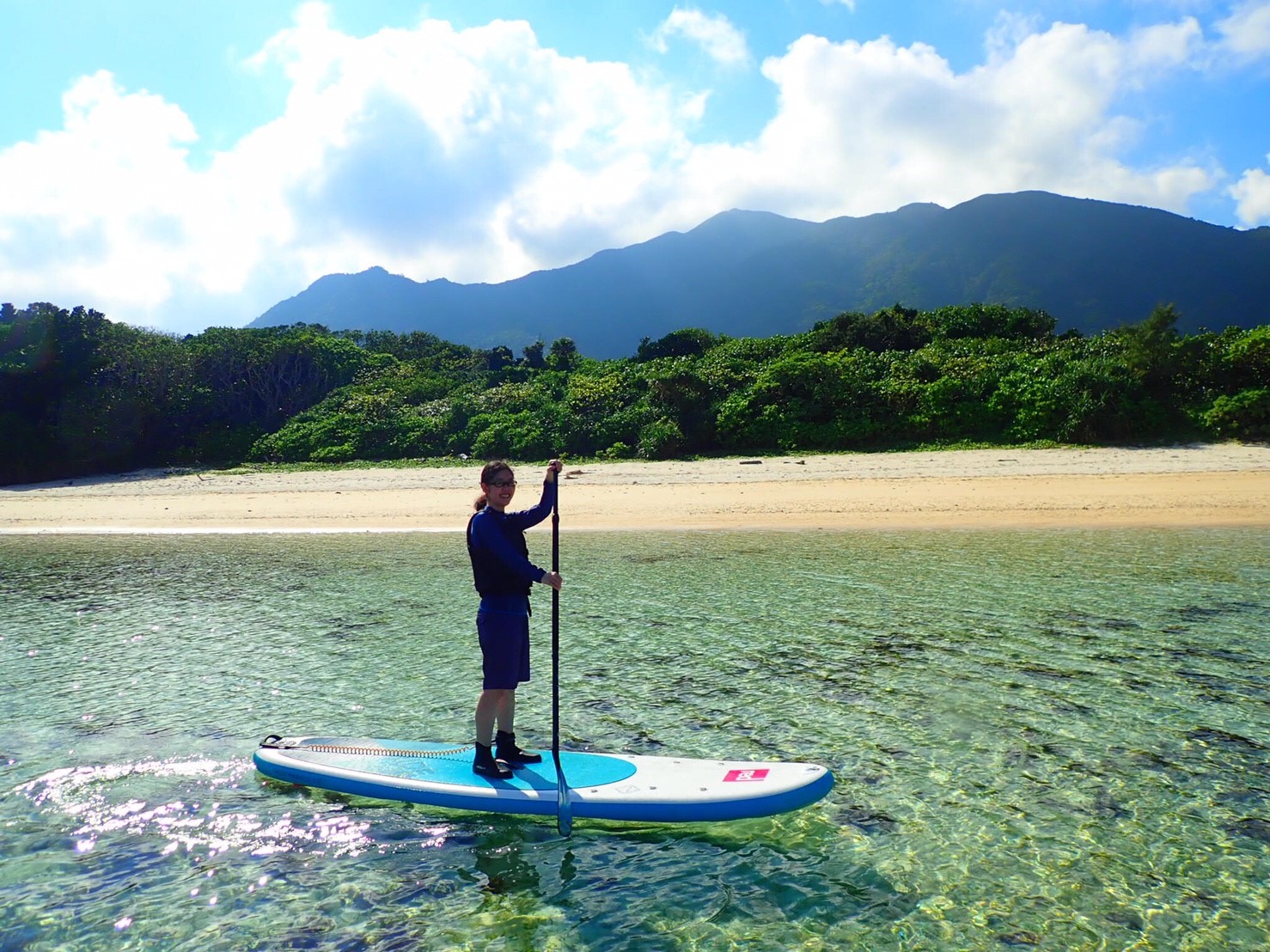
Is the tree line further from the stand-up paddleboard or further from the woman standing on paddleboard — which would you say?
the woman standing on paddleboard

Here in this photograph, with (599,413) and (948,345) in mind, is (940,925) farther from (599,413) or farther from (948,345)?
(948,345)

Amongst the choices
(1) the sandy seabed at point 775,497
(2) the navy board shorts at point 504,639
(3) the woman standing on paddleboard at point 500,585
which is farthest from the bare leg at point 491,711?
(1) the sandy seabed at point 775,497

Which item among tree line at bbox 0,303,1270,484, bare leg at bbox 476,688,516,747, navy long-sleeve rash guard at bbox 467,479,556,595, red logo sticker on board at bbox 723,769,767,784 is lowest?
red logo sticker on board at bbox 723,769,767,784

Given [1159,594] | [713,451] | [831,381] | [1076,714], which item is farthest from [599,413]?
[1076,714]

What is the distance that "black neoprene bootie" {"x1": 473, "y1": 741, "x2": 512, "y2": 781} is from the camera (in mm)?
5254

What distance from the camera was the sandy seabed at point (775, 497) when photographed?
16594 millimetres

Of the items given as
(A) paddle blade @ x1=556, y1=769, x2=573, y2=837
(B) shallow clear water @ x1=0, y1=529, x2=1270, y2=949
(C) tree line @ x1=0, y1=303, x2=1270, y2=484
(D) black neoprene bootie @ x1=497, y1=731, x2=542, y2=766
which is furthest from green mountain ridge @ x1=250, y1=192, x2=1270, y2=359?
(A) paddle blade @ x1=556, y1=769, x2=573, y2=837

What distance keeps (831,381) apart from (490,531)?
930 inches

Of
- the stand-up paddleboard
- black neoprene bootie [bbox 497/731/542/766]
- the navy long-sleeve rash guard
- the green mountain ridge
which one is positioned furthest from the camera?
the green mountain ridge

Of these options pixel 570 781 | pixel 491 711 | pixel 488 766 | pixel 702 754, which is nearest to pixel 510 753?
pixel 488 766

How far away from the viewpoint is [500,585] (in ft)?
16.4

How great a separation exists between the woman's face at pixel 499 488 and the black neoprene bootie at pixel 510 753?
5.32ft

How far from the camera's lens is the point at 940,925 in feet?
12.7

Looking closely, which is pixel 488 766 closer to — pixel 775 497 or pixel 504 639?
pixel 504 639
